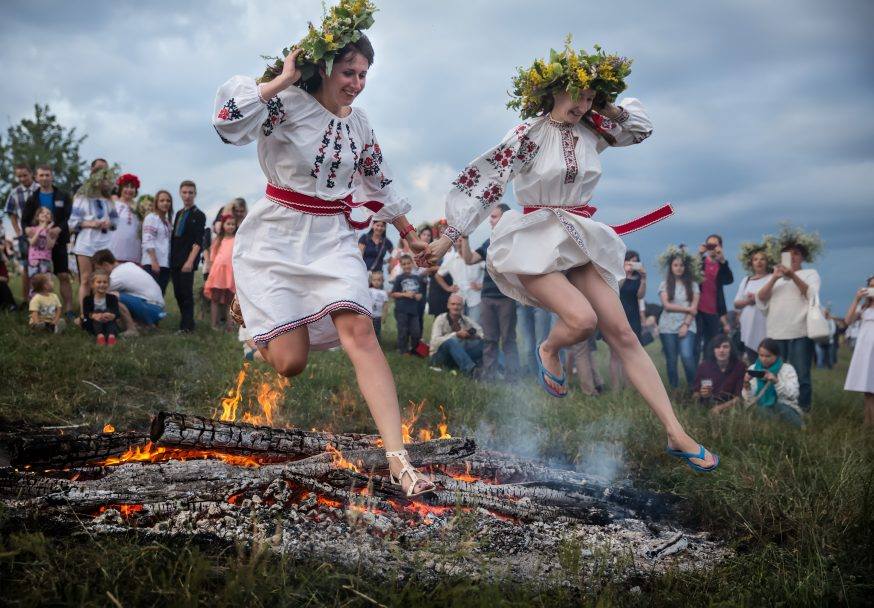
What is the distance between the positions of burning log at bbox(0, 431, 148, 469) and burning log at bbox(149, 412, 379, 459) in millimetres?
364

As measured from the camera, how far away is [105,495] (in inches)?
132

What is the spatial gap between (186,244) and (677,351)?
737 centimetres

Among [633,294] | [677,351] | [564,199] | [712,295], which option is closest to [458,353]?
[633,294]

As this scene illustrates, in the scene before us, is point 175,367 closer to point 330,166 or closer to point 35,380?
point 35,380

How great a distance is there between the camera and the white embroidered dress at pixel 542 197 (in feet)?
16.1

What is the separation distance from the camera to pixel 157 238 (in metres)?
10.6

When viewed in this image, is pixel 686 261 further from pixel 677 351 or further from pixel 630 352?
pixel 630 352

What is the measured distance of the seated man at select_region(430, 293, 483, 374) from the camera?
32.3 feet

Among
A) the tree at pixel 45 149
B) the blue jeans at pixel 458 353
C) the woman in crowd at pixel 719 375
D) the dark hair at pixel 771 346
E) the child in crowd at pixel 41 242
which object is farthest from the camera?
the tree at pixel 45 149

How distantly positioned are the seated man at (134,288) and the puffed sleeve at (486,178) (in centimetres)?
627

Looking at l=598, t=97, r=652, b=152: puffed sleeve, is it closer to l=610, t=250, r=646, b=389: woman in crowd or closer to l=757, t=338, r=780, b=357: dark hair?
l=757, t=338, r=780, b=357: dark hair

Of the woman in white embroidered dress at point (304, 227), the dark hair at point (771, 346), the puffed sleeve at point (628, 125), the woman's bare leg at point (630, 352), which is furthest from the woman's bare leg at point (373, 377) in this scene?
the dark hair at point (771, 346)

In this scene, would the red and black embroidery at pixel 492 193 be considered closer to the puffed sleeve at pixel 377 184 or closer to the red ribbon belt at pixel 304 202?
the puffed sleeve at pixel 377 184

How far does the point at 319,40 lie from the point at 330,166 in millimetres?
694
